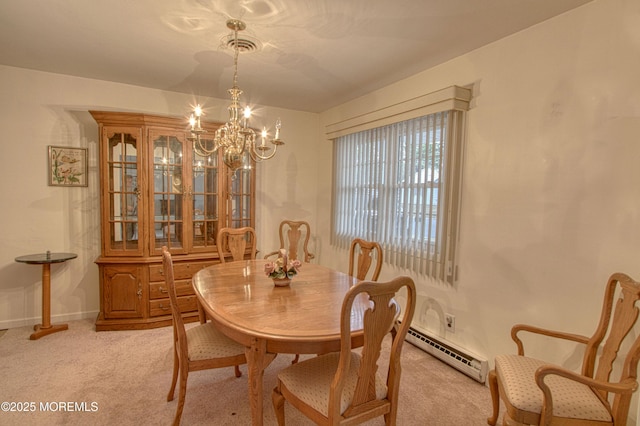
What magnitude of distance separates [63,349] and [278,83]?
310 cm

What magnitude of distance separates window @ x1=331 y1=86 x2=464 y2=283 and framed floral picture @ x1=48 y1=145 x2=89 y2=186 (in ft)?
9.21

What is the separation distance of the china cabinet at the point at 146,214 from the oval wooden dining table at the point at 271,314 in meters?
1.19

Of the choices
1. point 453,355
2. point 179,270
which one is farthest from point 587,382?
point 179,270

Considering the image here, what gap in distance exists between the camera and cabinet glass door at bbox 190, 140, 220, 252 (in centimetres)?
343

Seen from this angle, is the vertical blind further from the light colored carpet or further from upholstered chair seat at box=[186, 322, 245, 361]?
upholstered chair seat at box=[186, 322, 245, 361]

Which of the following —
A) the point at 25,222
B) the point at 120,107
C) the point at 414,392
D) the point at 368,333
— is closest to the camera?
the point at 368,333

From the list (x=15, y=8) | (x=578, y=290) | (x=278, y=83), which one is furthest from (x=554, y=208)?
(x=15, y=8)

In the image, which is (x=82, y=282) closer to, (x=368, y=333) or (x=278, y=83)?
(x=278, y=83)

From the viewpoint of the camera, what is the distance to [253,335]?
1413mm

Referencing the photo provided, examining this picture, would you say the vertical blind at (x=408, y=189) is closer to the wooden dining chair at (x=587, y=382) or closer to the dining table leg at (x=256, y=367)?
the wooden dining chair at (x=587, y=382)

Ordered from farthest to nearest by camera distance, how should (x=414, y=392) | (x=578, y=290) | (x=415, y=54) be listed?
(x=415, y=54), (x=414, y=392), (x=578, y=290)

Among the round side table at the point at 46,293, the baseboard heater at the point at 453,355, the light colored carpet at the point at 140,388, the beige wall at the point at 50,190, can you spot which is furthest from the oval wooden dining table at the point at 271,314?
the beige wall at the point at 50,190

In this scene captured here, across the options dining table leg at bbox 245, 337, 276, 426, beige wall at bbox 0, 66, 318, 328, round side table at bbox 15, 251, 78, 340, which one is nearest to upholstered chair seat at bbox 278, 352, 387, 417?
dining table leg at bbox 245, 337, 276, 426

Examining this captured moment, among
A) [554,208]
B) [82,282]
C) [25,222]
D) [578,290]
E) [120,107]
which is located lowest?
[82,282]
